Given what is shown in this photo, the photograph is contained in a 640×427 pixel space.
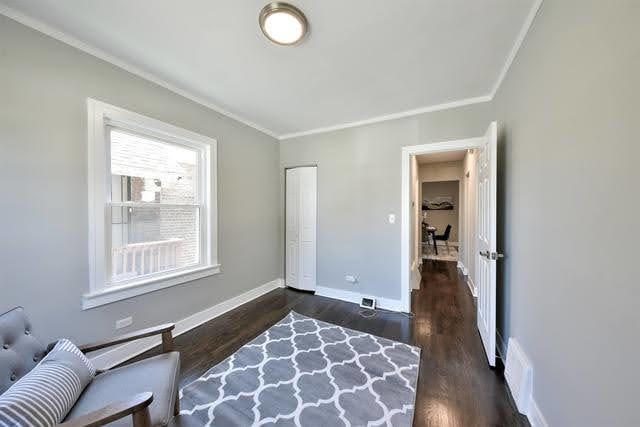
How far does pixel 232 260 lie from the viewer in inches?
119

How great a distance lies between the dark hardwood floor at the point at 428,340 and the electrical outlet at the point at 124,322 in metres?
0.33

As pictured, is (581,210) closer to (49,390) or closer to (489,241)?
(489,241)

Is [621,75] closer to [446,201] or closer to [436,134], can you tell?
[436,134]

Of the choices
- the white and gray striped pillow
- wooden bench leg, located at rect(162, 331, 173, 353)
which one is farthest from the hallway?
the white and gray striped pillow

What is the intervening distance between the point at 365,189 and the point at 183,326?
8.92 ft

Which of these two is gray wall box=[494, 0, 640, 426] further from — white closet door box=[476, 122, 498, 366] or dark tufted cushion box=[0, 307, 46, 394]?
dark tufted cushion box=[0, 307, 46, 394]

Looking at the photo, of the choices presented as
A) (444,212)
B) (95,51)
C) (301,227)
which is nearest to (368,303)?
(301,227)

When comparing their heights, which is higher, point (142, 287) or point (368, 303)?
point (142, 287)

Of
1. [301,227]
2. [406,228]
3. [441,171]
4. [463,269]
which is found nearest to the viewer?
[406,228]

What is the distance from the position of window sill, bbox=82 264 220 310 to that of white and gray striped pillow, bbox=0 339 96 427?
637 mm

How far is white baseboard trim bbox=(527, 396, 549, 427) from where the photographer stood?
1.26m

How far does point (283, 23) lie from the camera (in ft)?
4.88

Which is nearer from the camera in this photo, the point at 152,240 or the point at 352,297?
the point at 152,240

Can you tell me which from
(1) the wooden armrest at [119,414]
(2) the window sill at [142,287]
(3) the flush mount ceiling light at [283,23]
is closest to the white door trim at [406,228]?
(3) the flush mount ceiling light at [283,23]
